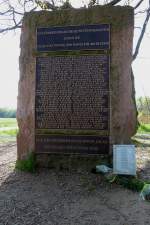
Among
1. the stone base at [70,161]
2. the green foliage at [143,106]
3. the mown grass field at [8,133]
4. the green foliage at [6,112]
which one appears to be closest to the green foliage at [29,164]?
the stone base at [70,161]

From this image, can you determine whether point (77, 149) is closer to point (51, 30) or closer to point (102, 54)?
point (102, 54)

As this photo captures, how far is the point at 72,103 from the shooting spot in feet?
23.6

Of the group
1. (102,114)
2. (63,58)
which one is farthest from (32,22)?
(102,114)

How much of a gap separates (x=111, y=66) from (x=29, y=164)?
2100 millimetres

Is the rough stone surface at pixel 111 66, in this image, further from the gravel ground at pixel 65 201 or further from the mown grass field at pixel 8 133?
the mown grass field at pixel 8 133

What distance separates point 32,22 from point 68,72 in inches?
43.5

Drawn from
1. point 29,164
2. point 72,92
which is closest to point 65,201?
point 29,164

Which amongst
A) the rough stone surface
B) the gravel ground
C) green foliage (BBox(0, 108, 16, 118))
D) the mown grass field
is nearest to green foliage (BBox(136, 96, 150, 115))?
the mown grass field

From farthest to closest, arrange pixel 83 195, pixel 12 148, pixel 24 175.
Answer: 1. pixel 12 148
2. pixel 24 175
3. pixel 83 195

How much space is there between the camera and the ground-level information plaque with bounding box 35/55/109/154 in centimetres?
708

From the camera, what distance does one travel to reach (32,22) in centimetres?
746

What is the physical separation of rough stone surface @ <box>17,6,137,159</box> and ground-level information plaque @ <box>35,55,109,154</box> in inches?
4.9

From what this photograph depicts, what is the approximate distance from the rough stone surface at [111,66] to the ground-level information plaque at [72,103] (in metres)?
0.13

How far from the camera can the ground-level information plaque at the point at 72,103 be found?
7.08m
